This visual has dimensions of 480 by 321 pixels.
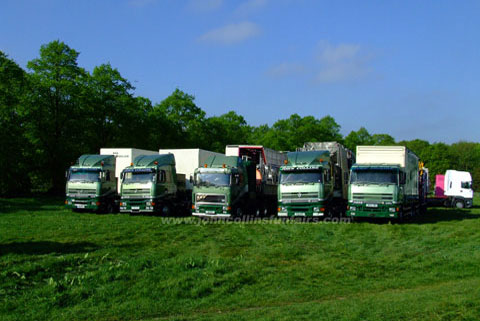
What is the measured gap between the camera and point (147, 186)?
25.4 metres

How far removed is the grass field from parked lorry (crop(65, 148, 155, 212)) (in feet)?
28.7

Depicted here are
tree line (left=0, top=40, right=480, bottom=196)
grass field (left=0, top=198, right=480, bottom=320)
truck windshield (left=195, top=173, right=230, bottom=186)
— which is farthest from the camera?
tree line (left=0, top=40, right=480, bottom=196)

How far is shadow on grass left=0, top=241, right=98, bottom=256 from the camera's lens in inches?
519

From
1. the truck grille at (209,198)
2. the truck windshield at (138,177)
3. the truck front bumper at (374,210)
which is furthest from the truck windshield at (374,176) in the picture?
the truck windshield at (138,177)

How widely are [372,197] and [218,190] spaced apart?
7.51 metres

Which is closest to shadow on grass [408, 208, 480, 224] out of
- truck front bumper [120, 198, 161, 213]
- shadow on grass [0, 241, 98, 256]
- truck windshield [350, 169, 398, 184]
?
truck windshield [350, 169, 398, 184]

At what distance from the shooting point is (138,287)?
9922 mm

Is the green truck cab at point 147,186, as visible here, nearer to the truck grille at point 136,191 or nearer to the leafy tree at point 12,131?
the truck grille at point 136,191

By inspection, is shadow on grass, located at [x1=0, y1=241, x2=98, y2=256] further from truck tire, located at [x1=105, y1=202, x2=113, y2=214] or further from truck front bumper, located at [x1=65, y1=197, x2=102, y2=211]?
truck tire, located at [x1=105, y1=202, x2=113, y2=214]

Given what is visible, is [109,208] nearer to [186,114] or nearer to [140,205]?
[140,205]

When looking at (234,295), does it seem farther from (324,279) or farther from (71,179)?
(71,179)

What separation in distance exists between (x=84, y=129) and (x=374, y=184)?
29.6m

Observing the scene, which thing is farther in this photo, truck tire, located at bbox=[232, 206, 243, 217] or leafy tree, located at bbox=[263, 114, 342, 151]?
leafy tree, located at bbox=[263, 114, 342, 151]

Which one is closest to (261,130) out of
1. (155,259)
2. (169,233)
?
(169,233)
